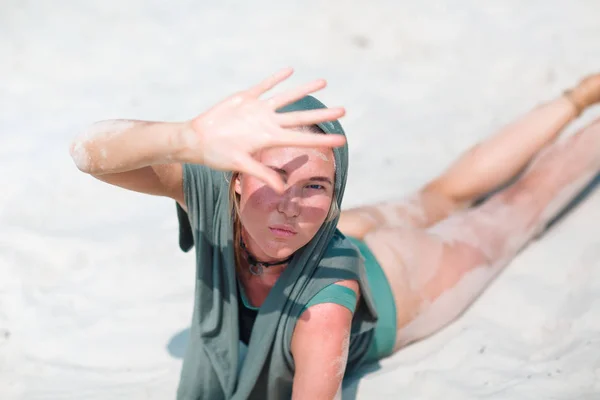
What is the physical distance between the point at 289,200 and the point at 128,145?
1.30 ft

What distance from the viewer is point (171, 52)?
14.0ft

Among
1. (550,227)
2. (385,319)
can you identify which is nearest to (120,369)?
(385,319)

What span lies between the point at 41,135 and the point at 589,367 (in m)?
2.57

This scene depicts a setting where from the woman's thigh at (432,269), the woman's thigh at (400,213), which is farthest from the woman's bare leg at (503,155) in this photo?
the woman's thigh at (432,269)

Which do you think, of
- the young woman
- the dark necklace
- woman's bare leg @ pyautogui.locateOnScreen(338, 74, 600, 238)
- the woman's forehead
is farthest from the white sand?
the woman's forehead

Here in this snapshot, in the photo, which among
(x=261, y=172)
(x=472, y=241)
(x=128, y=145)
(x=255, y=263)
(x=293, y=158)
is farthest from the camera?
(x=472, y=241)

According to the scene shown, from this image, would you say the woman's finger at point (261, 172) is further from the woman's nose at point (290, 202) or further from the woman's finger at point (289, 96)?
the woman's nose at point (290, 202)

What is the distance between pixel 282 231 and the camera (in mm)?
1905

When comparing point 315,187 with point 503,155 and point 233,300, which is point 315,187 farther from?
point 503,155

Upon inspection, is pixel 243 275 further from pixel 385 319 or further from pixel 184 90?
pixel 184 90

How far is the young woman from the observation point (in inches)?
63.6

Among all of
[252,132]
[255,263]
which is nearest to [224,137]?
[252,132]

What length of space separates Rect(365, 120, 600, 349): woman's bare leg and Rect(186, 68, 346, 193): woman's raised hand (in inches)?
44.5

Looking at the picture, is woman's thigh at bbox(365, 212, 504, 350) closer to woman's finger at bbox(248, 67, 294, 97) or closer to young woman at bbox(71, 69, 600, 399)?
young woman at bbox(71, 69, 600, 399)
